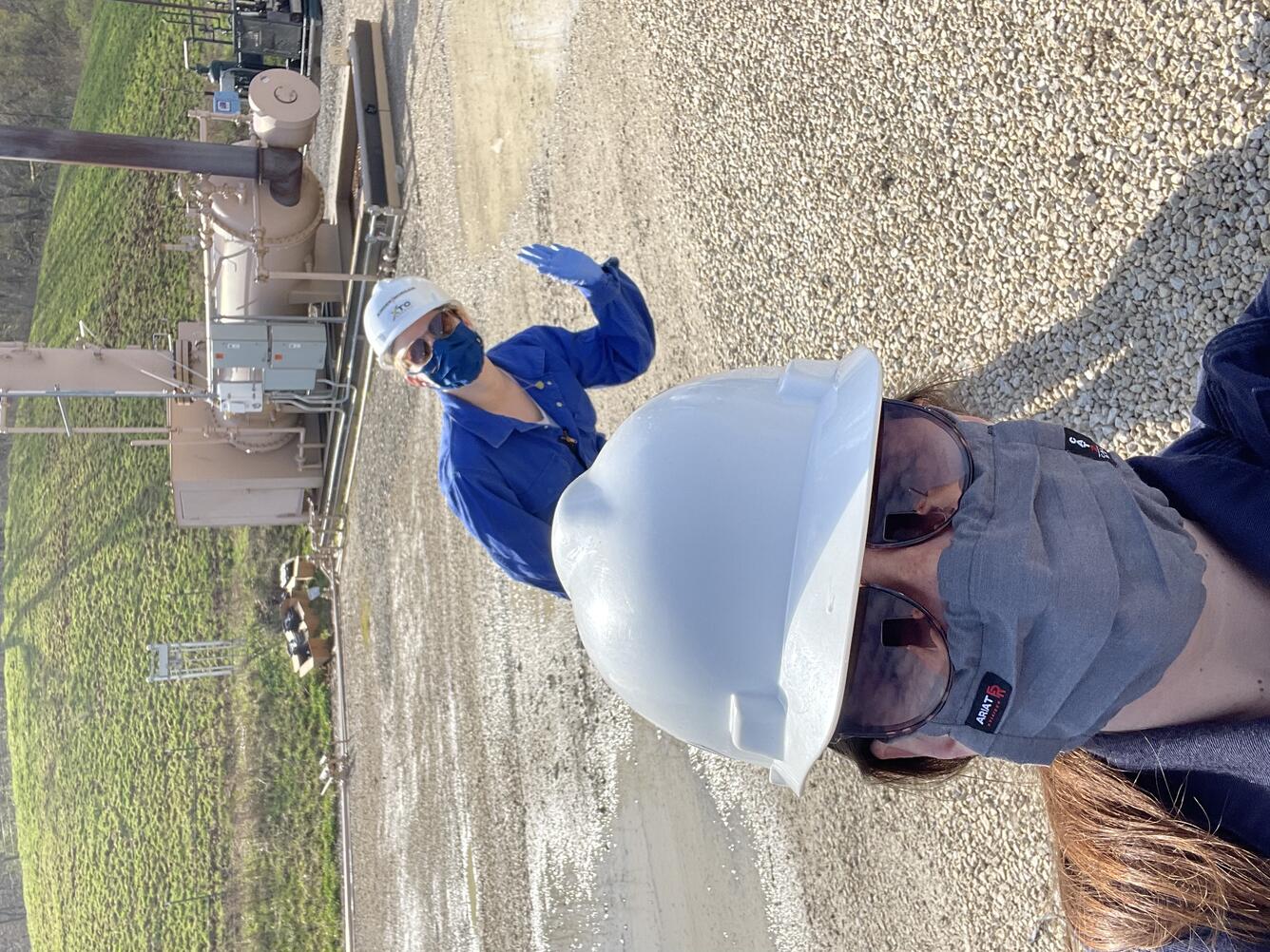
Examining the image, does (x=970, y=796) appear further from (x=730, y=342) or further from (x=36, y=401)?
(x=36, y=401)

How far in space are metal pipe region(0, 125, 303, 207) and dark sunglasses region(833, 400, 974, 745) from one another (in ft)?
16.9

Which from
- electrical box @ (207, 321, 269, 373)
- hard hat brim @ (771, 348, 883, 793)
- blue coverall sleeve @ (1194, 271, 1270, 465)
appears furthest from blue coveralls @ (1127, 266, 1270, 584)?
electrical box @ (207, 321, 269, 373)

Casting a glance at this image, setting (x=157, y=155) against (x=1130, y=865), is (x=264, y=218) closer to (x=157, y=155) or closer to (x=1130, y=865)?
(x=157, y=155)

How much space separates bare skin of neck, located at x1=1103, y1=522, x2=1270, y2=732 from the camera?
1303 mm

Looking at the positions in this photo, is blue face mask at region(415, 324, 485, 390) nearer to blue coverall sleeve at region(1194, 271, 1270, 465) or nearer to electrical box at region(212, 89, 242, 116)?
blue coverall sleeve at region(1194, 271, 1270, 465)

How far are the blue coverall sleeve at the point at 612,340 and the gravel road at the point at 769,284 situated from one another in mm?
828

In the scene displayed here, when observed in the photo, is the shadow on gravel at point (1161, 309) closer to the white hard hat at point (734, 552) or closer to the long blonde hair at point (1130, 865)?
the long blonde hair at point (1130, 865)

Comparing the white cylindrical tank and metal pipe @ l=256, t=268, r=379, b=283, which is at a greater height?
the white cylindrical tank

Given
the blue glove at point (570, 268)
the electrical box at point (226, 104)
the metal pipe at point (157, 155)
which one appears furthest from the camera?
the electrical box at point (226, 104)

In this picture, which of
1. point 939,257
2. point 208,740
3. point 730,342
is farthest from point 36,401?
point 939,257

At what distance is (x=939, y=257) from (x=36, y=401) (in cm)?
1482

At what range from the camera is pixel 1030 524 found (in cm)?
115

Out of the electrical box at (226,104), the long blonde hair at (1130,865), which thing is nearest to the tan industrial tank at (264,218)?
the electrical box at (226,104)

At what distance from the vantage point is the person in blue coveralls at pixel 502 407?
2648 millimetres
